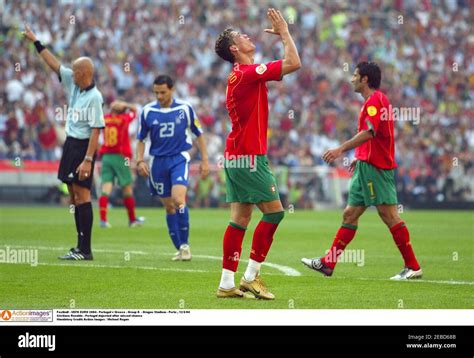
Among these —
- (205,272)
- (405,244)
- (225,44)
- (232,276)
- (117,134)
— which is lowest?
(205,272)

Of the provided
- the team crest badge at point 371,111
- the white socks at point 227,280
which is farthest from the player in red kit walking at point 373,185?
the white socks at point 227,280

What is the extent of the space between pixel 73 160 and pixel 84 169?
0.31 metres

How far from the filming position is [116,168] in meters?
21.1

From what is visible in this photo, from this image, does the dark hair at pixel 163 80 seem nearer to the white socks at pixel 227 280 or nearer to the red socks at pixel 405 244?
the red socks at pixel 405 244

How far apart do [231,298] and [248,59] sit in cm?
229

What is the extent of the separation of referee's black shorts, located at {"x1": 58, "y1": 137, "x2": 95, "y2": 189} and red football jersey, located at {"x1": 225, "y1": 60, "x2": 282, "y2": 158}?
3698 millimetres

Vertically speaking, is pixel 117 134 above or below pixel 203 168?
above

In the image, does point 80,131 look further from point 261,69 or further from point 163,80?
point 261,69

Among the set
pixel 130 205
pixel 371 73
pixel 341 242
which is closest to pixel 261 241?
pixel 341 242

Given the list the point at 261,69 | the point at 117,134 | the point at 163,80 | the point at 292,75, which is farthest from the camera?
the point at 292,75

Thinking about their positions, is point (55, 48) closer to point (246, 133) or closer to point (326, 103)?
point (326, 103)

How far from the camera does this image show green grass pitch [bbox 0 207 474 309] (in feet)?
33.0

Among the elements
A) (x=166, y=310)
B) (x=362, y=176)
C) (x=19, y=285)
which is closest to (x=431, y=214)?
(x=362, y=176)

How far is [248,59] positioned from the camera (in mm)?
10305
